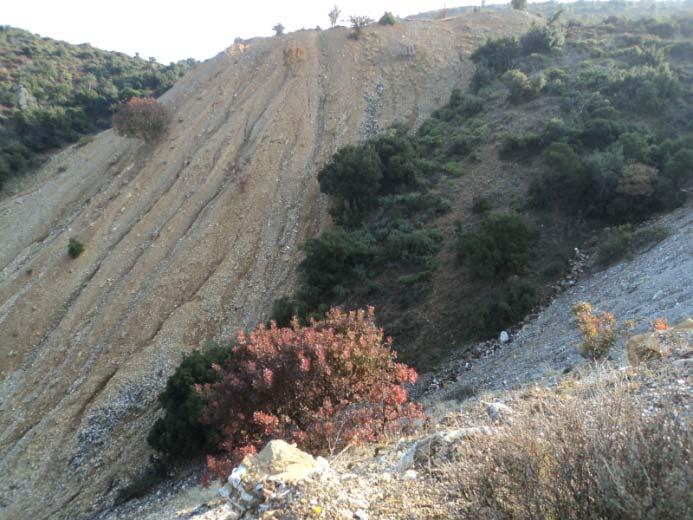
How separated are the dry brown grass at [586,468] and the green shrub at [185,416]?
8384 mm

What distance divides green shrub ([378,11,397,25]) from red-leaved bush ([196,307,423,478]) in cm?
3379

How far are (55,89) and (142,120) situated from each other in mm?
24820

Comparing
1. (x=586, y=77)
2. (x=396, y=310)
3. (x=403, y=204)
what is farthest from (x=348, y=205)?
(x=586, y=77)

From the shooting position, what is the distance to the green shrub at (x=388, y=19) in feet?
116

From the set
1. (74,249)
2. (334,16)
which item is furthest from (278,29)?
(74,249)

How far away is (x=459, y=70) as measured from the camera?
30.1 m

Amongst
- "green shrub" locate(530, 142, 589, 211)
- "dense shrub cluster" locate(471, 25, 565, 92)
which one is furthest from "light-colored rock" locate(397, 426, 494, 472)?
"dense shrub cluster" locate(471, 25, 565, 92)

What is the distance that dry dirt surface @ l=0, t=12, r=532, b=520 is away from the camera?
14.3 metres

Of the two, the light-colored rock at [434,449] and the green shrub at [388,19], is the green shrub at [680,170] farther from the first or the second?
the green shrub at [388,19]

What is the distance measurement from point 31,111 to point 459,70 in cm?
3458

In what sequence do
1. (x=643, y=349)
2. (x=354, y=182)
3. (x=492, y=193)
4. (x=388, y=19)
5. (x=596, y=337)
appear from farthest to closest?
(x=388, y=19), (x=354, y=182), (x=492, y=193), (x=596, y=337), (x=643, y=349)

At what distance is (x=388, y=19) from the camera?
3538 cm

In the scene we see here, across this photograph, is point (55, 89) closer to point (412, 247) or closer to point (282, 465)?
point (412, 247)

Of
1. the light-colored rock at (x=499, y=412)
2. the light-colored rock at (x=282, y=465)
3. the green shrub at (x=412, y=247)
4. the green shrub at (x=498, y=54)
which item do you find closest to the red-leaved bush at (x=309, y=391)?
the light-colored rock at (x=499, y=412)
